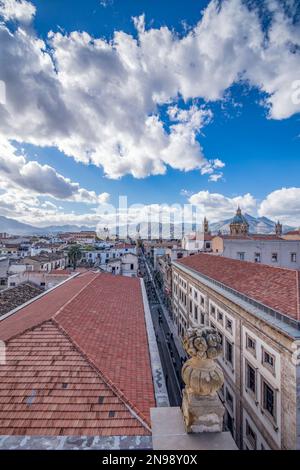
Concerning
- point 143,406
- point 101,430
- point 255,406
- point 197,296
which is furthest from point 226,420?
point 101,430

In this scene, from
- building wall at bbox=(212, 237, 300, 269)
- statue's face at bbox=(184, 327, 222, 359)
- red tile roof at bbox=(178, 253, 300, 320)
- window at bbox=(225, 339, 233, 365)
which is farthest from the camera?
building wall at bbox=(212, 237, 300, 269)

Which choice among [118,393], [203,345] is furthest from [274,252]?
[203,345]

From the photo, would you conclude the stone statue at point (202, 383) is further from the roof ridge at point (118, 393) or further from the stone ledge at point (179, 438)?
the roof ridge at point (118, 393)

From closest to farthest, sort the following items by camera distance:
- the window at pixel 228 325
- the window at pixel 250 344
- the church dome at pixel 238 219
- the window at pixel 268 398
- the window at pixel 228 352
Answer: the window at pixel 268 398 → the window at pixel 250 344 → the window at pixel 228 352 → the window at pixel 228 325 → the church dome at pixel 238 219

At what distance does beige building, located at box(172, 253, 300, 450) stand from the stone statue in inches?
295

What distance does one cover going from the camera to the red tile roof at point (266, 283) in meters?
11.4

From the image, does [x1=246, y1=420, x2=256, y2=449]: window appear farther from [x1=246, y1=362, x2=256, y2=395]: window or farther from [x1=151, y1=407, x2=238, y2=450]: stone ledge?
[x1=151, y1=407, x2=238, y2=450]: stone ledge

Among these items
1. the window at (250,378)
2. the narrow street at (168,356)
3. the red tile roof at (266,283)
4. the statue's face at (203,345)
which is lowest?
the narrow street at (168,356)

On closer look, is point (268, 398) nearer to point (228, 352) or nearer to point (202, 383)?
point (228, 352)

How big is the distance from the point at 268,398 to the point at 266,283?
6.04 m

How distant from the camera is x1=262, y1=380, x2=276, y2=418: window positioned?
10.5 m

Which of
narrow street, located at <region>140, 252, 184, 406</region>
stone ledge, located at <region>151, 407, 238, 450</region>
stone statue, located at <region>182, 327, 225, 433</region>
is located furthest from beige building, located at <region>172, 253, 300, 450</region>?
stone ledge, located at <region>151, 407, 238, 450</region>

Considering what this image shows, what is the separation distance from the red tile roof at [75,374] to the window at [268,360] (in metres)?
5.68

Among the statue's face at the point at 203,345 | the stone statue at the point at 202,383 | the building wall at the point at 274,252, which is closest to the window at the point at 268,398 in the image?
the stone statue at the point at 202,383
